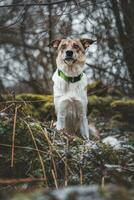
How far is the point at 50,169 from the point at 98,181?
501 millimetres

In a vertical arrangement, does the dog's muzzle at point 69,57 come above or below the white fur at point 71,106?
above

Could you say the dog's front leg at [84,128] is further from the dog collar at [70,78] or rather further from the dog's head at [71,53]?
the dog's head at [71,53]

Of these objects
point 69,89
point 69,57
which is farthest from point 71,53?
point 69,89

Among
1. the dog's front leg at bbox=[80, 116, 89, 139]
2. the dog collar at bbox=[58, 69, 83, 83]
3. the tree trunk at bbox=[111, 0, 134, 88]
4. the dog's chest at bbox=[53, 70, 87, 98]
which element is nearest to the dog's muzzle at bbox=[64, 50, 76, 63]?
the dog collar at bbox=[58, 69, 83, 83]

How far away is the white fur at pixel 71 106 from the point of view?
852 centimetres

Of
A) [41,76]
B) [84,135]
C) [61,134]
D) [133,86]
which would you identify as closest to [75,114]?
[84,135]

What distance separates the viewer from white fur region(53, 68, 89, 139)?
335 inches

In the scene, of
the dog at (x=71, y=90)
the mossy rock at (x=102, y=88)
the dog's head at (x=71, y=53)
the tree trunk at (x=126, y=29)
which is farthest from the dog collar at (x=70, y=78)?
the mossy rock at (x=102, y=88)

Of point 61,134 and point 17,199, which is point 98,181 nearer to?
point 61,134

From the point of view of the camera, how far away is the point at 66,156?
17.0 ft

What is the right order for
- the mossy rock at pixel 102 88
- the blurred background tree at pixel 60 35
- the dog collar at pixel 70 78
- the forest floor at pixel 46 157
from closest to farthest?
the forest floor at pixel 46 157
the dog collar at pixel 70 78
the blurred background tree at pixel 60 35
the mossy rock at pixel 102 88

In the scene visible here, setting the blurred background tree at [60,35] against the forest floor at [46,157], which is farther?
the blurred background tree at [60,35]

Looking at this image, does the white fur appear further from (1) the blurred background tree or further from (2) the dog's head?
(1) the blurred background tree

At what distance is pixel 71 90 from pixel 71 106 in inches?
9.7
